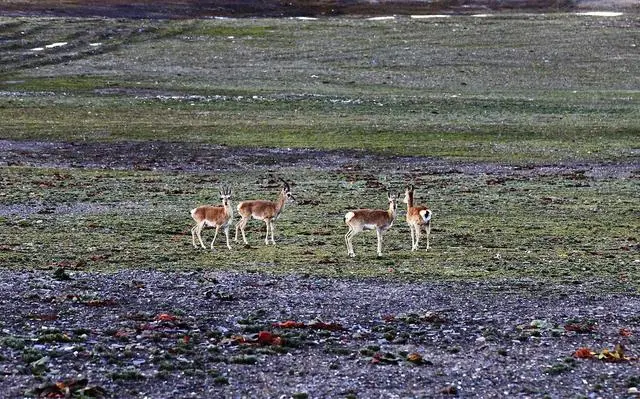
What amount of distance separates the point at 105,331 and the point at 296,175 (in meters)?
23.5

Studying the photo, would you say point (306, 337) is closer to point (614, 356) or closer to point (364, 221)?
point (614, 356)

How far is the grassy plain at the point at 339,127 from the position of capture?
2491cm

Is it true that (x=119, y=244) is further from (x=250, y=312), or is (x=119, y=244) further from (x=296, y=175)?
(x=296, y=175)

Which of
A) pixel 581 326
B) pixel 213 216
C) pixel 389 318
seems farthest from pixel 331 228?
pixel 581 326

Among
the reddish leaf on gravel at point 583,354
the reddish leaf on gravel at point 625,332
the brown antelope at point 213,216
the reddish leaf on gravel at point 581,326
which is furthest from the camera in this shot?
the brown antelope at point 213,216

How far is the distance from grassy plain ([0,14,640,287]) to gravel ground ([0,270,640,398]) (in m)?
1.89

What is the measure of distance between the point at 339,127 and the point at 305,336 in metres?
35.5

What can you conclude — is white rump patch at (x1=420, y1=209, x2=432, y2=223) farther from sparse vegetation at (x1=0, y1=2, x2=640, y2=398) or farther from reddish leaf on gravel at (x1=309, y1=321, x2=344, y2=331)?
reddish leaf on gravel at (x1=309, y1=321, x2=344, y2=331)

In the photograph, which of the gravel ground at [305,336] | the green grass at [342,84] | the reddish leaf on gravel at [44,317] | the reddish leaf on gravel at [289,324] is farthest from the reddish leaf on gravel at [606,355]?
the green grass at [342,84]

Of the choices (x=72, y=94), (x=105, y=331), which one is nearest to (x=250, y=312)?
(x=105, y=331)

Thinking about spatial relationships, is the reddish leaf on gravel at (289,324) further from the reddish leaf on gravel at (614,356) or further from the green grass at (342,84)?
the green grass at (342,84)

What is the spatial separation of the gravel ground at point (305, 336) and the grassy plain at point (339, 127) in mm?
1890

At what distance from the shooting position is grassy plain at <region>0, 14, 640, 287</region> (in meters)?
24.9

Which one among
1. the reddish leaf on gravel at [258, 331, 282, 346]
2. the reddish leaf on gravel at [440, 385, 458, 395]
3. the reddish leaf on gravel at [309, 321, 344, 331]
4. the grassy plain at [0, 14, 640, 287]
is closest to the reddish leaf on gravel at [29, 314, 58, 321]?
the reddish leaf on gravel at [258, 331, 282, 346]
